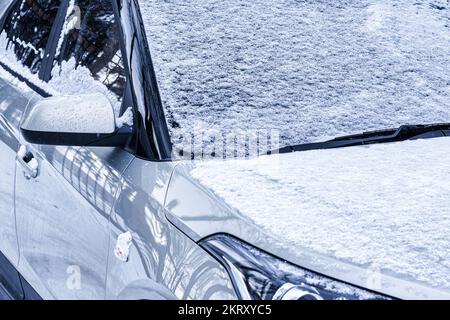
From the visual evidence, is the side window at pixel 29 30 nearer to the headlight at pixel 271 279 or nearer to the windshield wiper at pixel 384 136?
the windshield wiper at pixel 384 136

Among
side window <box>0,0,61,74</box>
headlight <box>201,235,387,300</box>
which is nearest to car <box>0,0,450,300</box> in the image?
headlight <box>201,235,387,300</box>

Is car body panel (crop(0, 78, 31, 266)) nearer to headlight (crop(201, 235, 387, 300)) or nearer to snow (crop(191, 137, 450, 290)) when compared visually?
snow (crop(191, 137, 450, 290))

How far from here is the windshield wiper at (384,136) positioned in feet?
7.31

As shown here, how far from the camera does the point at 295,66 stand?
2.43 m

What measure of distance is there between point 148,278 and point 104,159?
0.42 meters

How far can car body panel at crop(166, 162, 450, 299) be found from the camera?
1.63 meters

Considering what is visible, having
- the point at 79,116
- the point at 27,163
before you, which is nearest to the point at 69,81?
the point at 27,163

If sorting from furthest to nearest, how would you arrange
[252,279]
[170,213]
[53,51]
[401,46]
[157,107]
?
1. [53,51]
2. [401,46]
3. [157,107]
4. [170,213]
5. [252,279]

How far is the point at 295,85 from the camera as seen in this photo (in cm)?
237

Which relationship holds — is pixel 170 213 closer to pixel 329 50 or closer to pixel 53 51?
pixel 329 50

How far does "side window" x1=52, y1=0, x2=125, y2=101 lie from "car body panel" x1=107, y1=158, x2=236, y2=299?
36cm

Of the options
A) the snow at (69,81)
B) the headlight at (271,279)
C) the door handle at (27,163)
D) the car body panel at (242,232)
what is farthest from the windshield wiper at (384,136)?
the door handle at (27,163)

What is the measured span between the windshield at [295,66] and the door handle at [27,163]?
63cm
